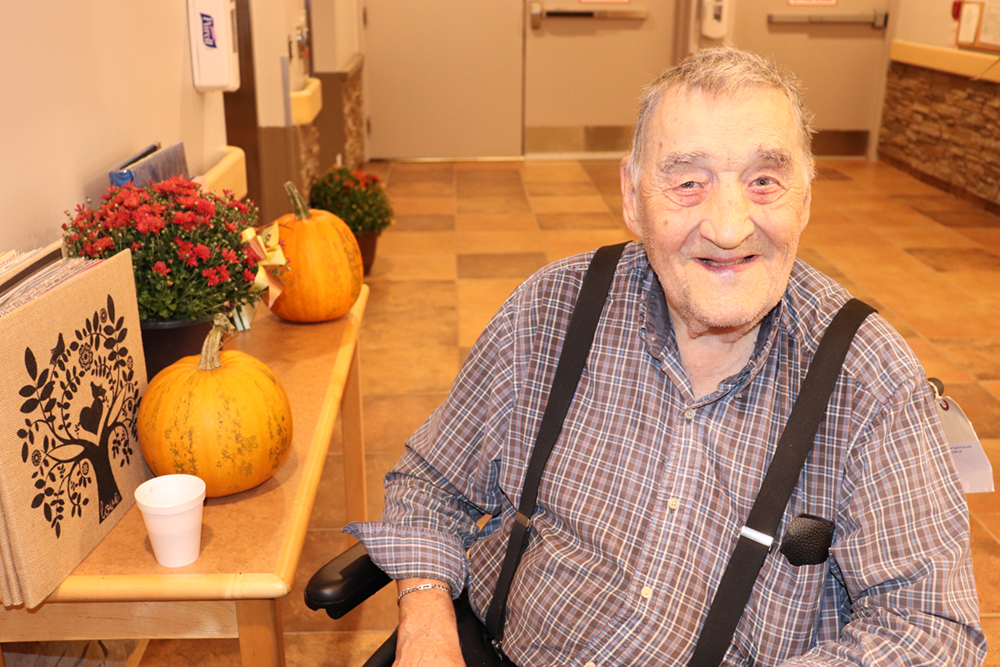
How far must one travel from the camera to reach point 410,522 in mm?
1349

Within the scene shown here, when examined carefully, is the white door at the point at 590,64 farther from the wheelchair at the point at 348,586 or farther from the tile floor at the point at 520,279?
the wheelchair at the point at 348,586

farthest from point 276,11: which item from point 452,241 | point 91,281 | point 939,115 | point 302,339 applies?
point 939,115

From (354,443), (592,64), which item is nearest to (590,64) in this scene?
(592,64)

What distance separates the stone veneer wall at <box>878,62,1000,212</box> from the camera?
19.1ft

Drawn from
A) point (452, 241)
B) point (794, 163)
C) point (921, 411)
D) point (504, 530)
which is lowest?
point (452, 241)

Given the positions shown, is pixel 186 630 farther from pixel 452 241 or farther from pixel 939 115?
pixel 939 115

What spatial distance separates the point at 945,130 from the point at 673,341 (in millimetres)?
5996

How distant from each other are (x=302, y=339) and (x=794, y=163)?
3.28ft

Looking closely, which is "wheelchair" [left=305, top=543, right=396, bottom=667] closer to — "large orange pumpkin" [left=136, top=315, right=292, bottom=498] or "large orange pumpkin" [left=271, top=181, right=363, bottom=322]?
"large orange pumpkin" [left=136, top=315, right=292, bottom=498]

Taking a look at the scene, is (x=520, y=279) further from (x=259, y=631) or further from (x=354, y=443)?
(x=259, y=631)

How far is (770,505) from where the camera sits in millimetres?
1137

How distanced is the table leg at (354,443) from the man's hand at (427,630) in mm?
873

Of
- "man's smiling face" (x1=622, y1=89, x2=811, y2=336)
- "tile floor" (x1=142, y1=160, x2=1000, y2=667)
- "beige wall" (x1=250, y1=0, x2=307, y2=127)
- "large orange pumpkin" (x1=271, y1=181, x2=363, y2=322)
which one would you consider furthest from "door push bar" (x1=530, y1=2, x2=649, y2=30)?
"man's smiling face" (x1=622, y1=89, x2=811, y2=336)

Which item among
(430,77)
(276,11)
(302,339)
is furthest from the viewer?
(430,77)
